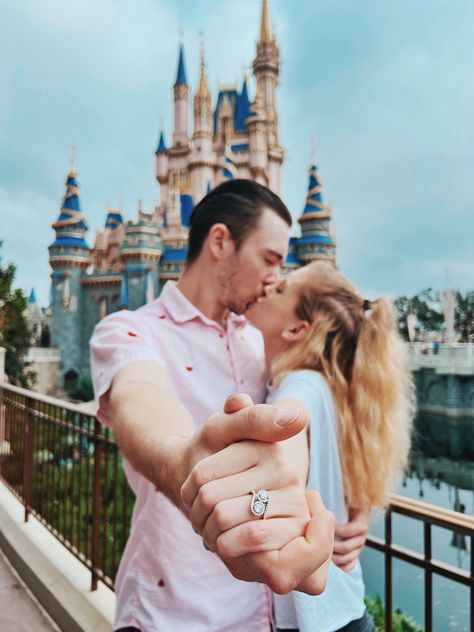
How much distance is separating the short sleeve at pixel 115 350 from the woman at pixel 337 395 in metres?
0.29

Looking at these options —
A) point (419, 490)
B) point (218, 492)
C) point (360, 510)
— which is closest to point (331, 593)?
point (360, 510)

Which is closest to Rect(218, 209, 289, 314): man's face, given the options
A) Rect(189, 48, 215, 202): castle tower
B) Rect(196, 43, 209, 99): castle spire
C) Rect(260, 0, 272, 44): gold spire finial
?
Rect(189, 48, 215, 202): castle tower

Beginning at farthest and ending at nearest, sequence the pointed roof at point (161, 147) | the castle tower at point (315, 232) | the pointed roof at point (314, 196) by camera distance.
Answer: the pointed roof at point (161, 147) → the pointed roof at point (314, 196) → the castle tower at point (315, 232)

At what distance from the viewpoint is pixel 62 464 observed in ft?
11.1

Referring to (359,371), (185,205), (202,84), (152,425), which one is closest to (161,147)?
(202,84)

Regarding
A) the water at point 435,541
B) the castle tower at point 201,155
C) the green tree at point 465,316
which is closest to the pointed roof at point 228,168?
the castle tower at point 201,155

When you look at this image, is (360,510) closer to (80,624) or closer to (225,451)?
(225,451)

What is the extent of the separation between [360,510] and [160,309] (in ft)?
2.17

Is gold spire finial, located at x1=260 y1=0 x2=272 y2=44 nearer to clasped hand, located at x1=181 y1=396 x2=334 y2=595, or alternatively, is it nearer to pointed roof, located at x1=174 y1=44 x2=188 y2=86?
pointed roof, located at x1=174 y1=44 x2=188 y2=86

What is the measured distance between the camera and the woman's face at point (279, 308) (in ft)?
4.11

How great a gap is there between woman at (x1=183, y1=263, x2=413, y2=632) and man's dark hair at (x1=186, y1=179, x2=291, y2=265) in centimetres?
18

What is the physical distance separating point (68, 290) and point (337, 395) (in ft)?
72.4

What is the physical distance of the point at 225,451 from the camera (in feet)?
1.48

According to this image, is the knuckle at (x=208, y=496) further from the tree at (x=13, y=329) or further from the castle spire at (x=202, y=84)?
the castle spire at (x=202, y=84)
